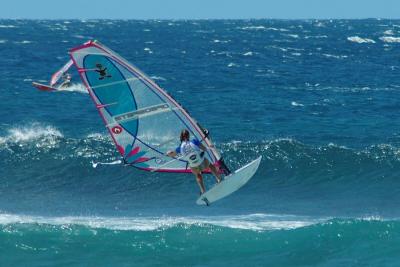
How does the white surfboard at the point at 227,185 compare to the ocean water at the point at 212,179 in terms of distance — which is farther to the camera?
the ocean water at the point at 212,179

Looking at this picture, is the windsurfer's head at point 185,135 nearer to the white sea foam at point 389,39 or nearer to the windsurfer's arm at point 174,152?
the windsurfer's arm at point 174,152

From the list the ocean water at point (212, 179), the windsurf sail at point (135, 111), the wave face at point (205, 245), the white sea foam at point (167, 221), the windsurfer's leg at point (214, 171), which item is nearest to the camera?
the windsurf sail at point (135, 111)

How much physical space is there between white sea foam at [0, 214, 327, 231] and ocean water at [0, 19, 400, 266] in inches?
2.0

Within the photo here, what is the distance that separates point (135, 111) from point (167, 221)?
6355 millimetres

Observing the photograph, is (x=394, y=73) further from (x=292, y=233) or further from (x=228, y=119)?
(x=292, y=233)

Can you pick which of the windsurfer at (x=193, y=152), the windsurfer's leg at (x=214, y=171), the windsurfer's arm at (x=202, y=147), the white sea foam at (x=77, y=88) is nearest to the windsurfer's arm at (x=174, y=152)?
the windsurfer at (x=193, y=152)

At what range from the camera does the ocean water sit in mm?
19719

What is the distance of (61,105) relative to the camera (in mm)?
40688

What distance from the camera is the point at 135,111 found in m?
16.6

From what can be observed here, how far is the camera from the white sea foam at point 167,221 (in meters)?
21.6

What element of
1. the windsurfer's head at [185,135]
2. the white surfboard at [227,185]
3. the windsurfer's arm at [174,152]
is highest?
the windsurfer's head at [185,135]

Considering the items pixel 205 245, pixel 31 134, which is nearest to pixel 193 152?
pixel 205 245

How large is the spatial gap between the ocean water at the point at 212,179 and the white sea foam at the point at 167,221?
0.05 meters

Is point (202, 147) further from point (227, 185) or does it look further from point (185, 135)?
point (227, 185)
